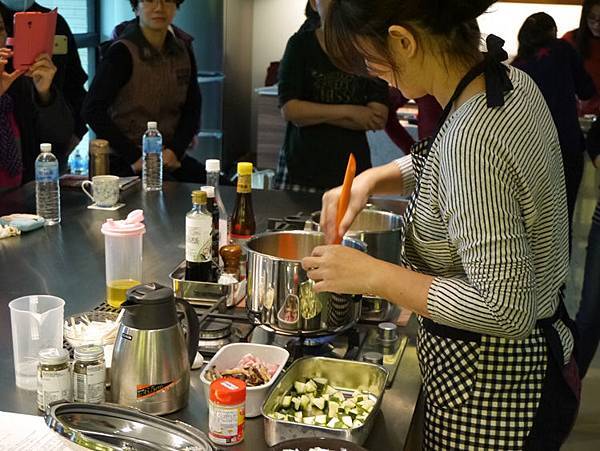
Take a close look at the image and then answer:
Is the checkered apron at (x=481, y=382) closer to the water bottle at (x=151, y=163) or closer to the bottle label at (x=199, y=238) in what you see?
the bottle label at (x=199, y=238)

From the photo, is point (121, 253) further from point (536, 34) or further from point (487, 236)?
point (536, 34)

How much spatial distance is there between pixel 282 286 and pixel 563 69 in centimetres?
238

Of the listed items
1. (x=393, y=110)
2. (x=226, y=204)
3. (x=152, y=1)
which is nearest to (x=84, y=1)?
(x=152, y=1)

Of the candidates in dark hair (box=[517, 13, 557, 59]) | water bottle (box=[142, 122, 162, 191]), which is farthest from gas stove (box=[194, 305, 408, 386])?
dark hair (box=[517, 13, 557, 59])

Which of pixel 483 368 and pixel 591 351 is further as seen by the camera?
pixel 591 351

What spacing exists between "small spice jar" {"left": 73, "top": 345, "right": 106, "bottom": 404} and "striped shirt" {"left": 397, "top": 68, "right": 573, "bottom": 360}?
0.54m

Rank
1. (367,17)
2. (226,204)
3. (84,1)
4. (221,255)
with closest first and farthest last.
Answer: (367,17) < (221,255) < (226,204) < (84,1)

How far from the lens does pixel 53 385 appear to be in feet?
4.49

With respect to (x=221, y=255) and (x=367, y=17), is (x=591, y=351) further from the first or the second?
(x=367, y=17)

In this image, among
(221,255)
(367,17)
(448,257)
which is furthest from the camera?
(221,255)

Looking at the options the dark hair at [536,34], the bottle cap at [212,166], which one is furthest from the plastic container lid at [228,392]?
→ the dark hair at [536,34]

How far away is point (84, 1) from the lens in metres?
5.59

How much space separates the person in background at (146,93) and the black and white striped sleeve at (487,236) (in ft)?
8.02

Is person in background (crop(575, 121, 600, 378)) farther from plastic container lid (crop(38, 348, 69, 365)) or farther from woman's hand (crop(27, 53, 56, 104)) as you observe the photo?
plastic container lid (crop(38, 348, 69, 365))
